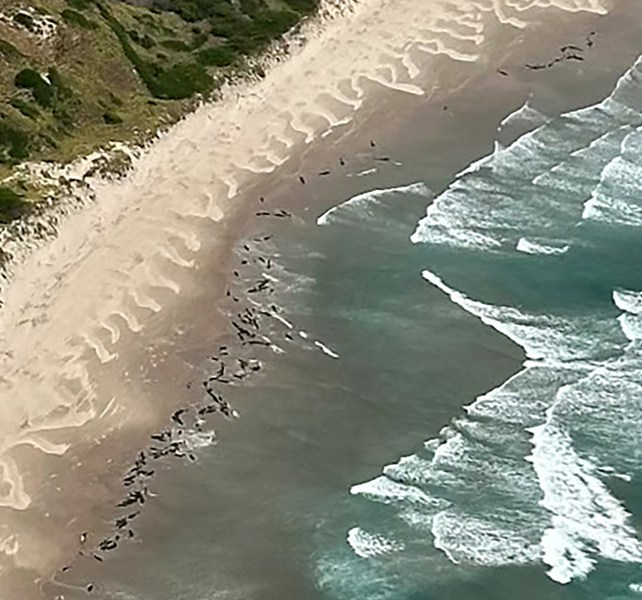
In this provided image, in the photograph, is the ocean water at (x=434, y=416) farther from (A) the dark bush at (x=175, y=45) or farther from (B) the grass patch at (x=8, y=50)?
(B) the grass patch at (x=8, y=50)

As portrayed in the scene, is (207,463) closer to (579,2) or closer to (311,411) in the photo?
(311,411)

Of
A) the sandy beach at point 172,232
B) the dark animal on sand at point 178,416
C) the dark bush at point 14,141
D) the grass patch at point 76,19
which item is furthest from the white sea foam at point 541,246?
the grass patch at point 76,19

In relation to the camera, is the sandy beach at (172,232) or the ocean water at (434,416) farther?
the sandy beach at (172,232)

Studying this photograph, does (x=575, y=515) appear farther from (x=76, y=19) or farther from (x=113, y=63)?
(x=76, y=19)

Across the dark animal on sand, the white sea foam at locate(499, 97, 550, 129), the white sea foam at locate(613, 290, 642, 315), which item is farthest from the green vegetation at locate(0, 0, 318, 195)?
the white sea foam at locate(613, 290, 642, 315)

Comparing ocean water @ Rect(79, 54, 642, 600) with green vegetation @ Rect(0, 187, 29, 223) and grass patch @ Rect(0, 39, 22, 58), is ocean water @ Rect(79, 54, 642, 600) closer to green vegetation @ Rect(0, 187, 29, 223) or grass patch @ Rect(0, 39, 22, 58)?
green vegetation @ Rect(0, 187, 29, 223)

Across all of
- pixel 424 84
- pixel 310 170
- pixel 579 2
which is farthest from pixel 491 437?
pixel 579 2

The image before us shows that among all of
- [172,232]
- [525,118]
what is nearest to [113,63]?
[172,232]
